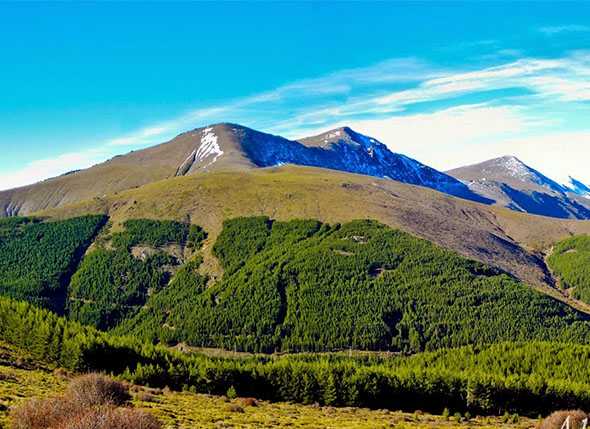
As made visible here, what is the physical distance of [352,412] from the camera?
81938 millimetres

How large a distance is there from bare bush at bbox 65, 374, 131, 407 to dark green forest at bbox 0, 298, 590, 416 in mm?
30636

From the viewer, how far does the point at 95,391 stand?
4175 cm

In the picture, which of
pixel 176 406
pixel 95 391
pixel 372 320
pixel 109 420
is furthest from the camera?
pixel 372 320

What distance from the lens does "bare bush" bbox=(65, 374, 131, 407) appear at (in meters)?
38.6

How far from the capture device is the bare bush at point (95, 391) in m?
38.6

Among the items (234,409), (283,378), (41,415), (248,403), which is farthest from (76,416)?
(283,378)

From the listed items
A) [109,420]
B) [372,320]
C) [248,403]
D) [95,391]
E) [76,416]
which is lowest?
[372,320]

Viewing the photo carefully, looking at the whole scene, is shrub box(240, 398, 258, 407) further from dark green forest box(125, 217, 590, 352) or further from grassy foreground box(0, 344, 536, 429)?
dark green forest box(125, 217, 590, 352)

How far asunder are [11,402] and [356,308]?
154 meters

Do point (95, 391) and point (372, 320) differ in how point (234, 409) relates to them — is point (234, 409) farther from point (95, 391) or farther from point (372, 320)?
point (372, 320)

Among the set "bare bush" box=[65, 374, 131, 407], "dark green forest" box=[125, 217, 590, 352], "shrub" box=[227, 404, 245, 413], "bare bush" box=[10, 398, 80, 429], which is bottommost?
"dark green forest" box=[125, 217, 590, 352]

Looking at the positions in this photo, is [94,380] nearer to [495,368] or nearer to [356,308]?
[495,368]

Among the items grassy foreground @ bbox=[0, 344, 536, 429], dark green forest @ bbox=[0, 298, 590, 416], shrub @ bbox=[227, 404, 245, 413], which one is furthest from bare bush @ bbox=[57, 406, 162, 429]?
dark green forest @ bbox=[0, 298, 590, 416]

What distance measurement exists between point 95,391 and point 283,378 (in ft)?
175
